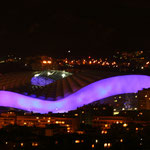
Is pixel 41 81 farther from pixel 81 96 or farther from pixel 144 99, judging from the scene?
pixel 144 99

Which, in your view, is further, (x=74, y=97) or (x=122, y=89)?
(x=122, y=89)

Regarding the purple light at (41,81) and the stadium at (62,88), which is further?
the purple light at (41,81)

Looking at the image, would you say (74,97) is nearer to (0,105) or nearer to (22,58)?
(0,105)

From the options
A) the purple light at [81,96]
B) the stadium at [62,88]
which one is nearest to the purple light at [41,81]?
the stadium at [62,88]

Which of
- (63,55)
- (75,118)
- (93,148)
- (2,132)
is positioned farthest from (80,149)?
(63,55)

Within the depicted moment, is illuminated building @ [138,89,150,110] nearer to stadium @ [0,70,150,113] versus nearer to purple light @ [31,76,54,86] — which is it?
stadium @ [0,70,150,113]

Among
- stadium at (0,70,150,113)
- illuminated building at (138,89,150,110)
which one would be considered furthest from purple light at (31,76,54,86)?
illuminated building at (138,89,150,110)

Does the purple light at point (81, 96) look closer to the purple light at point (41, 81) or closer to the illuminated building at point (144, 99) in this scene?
the illuminated building at point (144, 99)
